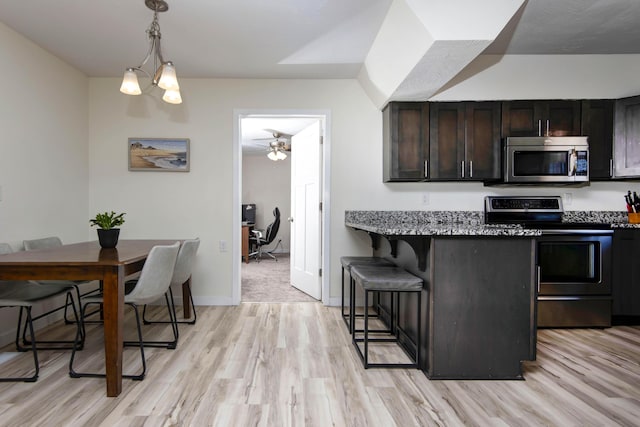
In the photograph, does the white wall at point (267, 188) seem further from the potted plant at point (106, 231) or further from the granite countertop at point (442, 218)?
the potted plant at point (106, 231)

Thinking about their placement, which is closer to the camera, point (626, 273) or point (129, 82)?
point (129, 82)

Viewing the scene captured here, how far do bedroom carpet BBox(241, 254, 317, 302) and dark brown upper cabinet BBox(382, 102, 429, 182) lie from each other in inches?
69.6

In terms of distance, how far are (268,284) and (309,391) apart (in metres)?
2.77

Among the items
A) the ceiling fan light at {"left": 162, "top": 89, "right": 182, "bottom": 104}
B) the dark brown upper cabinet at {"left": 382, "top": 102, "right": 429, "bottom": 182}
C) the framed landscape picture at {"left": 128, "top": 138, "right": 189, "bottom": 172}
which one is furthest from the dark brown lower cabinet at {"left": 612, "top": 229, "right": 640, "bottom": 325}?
the framed landscape picture at {"left": 128, "top": 138, "right": 189, "bottom": 172}

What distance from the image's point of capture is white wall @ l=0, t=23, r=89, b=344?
257 centimetres

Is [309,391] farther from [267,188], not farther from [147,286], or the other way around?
[267,188]

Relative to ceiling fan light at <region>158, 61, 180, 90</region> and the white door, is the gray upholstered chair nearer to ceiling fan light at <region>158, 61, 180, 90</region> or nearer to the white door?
ceiling fan light at <region>158, 61, 180, 90</region>

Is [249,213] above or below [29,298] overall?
above

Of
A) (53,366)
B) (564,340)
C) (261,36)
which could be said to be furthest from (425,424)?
(261,36)

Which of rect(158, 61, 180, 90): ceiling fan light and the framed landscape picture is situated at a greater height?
rect(158, 61, 180, 90): ceiling fan light

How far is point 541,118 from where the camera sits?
10.4 feet

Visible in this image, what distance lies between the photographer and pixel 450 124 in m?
3.20

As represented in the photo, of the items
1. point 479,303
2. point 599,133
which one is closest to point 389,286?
point 479,303

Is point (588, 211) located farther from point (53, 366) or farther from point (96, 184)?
point (96, 184)
